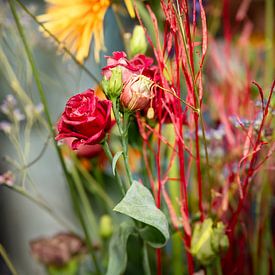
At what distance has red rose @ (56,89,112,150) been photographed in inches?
13.4

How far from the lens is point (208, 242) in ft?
1.29

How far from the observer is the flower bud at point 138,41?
431 millimetres

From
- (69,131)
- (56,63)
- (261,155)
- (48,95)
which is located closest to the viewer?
(69,131)

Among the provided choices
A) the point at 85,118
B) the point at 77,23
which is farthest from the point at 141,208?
the point at 77,23

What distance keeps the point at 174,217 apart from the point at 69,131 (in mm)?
119

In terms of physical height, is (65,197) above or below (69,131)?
below

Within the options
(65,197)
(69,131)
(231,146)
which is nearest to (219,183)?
(231,146)

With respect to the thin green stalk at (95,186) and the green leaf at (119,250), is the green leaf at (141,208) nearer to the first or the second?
the green leaf at (119,250)

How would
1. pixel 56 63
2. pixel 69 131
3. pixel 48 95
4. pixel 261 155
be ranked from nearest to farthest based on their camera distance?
pixel 69 131
pixel 261 155
pixel 56 63
pixel 48 95

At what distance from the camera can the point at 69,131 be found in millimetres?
347

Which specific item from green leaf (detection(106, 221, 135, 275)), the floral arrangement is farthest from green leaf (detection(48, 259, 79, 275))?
green leaf (detection(106, 221, 135, 275))

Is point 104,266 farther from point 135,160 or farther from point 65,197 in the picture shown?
point 65,197

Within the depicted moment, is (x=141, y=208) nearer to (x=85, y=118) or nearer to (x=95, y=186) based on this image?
(x=85, y=118)

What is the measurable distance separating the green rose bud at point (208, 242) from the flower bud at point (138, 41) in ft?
0.44
